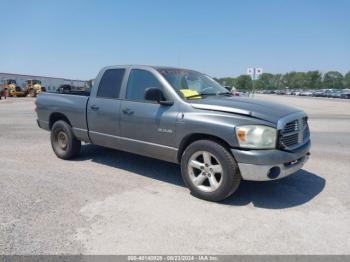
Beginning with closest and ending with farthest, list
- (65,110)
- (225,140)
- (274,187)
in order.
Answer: (225,140)
(274,187)
(65,110)

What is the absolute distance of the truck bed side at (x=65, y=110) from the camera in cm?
593

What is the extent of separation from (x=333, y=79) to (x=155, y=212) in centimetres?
14757

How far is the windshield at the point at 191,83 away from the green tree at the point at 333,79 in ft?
465

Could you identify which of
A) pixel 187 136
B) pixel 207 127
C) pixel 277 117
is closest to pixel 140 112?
pixel 187 136

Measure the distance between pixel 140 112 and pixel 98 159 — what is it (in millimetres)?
2096

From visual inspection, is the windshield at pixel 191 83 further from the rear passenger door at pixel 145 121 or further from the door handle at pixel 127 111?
the door handle at pixel 127 111

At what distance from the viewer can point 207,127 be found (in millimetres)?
4125

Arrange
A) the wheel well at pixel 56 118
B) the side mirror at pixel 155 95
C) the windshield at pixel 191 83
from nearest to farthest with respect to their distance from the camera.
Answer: the side mirror at pixel 155 95 < the windshield at pixel 191 83 < the wheel well at pixel 56 118

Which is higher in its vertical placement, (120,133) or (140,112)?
(140,112)

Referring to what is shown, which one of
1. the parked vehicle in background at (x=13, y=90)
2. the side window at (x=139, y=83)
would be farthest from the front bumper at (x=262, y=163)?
the parked vehicle in background at (x=13, y=90)

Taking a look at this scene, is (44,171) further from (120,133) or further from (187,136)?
(187,136)

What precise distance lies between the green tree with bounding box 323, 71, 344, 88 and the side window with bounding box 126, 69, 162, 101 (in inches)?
5616

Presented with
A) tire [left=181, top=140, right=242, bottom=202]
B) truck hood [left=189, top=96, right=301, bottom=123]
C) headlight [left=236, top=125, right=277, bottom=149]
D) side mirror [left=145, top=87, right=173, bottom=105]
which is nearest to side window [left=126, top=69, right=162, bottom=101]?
side mirror [left=145, top=87, right=173, bottom=105]

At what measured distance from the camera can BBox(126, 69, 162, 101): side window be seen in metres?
4.96
